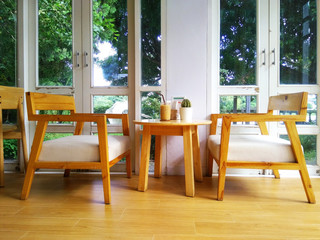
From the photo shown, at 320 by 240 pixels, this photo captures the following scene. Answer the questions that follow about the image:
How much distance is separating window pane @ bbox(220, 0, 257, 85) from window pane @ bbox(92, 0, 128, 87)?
42.5 inches

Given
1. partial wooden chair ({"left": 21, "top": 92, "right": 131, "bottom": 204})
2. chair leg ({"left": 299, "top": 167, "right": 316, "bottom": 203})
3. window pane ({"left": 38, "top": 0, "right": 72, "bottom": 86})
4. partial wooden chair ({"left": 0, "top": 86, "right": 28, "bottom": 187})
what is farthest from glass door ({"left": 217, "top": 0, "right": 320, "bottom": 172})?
partial wooden chair ({"left": 0, "top": 86, "right": 28, "bottom": 187})

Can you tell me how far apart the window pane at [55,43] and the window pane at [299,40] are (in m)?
2.33

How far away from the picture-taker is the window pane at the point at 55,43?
2.36 meters

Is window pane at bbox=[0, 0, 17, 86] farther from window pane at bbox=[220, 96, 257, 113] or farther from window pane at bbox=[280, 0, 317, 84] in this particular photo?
window pane at bbox=[280, 0, 317, 84]

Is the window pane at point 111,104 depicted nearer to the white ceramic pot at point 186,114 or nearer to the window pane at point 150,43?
the window pane at point 150,43

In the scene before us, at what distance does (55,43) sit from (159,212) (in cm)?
212

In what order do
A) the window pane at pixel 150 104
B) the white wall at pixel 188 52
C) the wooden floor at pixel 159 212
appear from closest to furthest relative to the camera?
the wooden floor at pixel 159 212
the white wall at pixel 188 52
the window pane at pixel 150 104

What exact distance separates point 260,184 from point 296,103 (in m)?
0.81

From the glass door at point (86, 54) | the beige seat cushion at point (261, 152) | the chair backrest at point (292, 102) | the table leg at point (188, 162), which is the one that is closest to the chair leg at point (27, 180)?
the glass door at point (86, 54)

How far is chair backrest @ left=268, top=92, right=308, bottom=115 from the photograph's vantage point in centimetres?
147

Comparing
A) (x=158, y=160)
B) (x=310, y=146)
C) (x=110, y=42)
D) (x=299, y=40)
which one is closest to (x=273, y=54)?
(x=299, y=40)

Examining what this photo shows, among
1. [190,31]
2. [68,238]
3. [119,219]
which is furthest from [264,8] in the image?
[68,238]

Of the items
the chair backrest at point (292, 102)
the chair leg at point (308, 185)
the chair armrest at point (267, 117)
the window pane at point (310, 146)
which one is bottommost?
the chair leg at point (308, 185)

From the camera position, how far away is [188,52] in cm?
217
